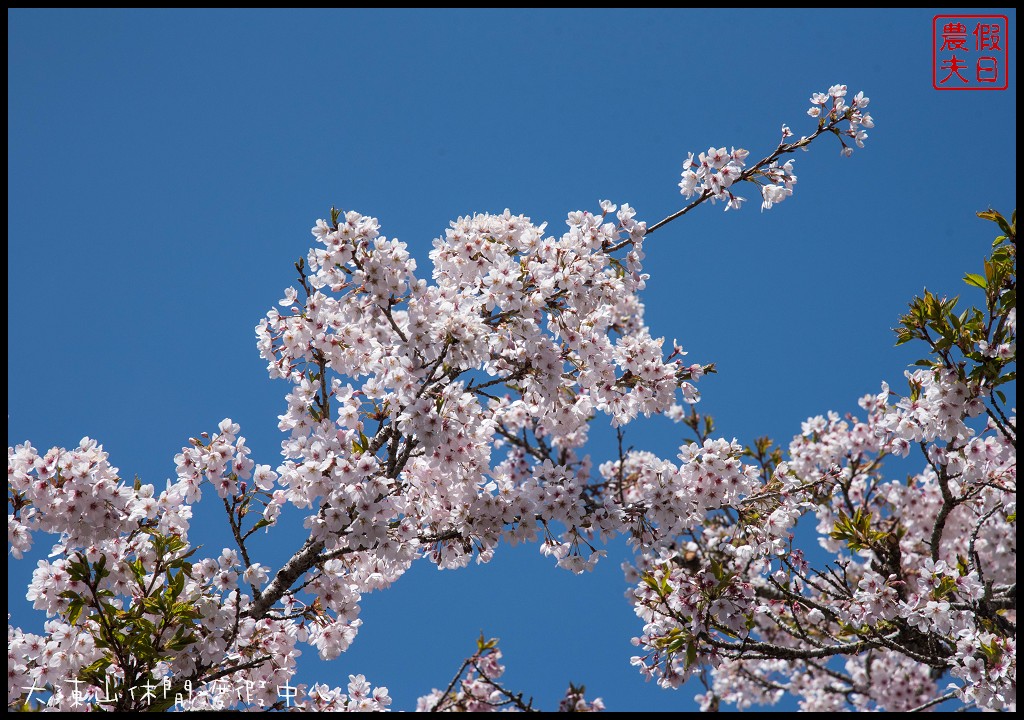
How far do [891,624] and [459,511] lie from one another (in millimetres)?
4084

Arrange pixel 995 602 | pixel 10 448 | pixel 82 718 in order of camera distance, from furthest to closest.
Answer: pixel 995 602
pixel 10 448
pixel 82 718

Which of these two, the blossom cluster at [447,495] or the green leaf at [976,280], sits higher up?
the green leaf at [976,280]

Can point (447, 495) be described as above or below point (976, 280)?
below

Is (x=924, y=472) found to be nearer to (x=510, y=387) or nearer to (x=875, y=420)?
(x=875, y=420)

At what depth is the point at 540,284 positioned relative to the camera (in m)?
5.66

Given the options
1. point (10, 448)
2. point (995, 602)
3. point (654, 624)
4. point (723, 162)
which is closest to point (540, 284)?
point (723, 162)

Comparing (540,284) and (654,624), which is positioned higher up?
(540,284)

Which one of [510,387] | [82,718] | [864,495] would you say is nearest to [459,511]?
[510,387]

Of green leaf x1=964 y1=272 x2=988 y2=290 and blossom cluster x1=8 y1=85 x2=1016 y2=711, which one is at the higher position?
green leaf x1=964 y1=272 x2=988 y2=290

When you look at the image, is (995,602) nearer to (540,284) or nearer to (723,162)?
(723,162)

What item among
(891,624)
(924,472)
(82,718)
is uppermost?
(924,472)

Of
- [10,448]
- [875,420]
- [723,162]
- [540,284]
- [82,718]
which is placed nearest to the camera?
[82,718]

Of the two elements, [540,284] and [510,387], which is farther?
[510,387]

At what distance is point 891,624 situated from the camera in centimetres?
637
